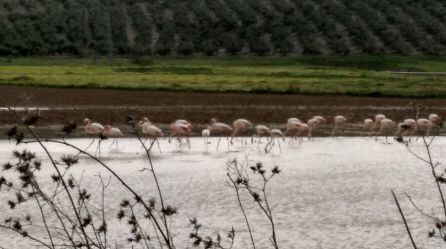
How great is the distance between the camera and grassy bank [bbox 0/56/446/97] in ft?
120

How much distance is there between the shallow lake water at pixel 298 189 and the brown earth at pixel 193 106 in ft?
13.5

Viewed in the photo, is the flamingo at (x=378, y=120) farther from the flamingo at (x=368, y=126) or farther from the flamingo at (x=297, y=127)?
the flamingo at (x=297, y=127)

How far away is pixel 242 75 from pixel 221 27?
2009 cm

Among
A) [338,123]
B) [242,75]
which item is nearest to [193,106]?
[338,123]

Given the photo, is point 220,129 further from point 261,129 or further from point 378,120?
point 378,120

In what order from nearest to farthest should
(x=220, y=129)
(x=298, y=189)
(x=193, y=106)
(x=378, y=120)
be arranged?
(x=298, y=189)
(x=220, y=129)
(x=378, y=120)
(x=193, y=106)

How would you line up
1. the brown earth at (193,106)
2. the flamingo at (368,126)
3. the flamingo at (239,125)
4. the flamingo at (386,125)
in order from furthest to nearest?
the brown earth at (193,106), the flamingo at (368,126), the flamingo at (386,125), the flamingo at (239,125)

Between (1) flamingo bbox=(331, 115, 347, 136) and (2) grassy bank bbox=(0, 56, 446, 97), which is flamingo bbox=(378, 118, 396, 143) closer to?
(1) flamingo bbox=(331, 115, 347, 136)

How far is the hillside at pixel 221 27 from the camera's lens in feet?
192

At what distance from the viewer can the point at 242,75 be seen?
142ft

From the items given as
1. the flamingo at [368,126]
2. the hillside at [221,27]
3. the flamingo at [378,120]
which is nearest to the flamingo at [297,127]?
the flamingo at [368,126]

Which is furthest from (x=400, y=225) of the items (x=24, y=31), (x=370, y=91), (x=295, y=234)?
(x=24, y=31)

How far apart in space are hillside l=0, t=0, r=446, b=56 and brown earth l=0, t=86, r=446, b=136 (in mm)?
23097

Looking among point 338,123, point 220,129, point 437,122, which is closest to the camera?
point 437,122
